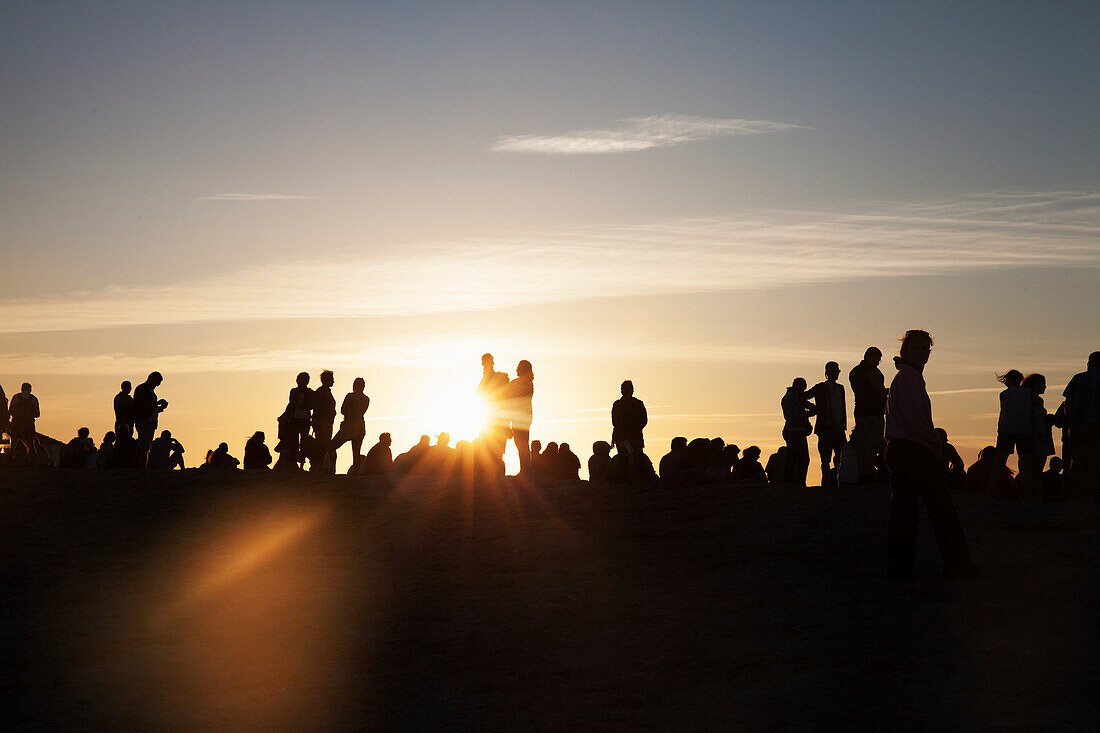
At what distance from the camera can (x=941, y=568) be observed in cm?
1094

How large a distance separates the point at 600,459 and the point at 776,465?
9.51 ft

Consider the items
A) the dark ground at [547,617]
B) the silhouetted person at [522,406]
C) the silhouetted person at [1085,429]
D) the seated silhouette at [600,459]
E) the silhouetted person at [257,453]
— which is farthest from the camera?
the silhouetted person at [257,453]

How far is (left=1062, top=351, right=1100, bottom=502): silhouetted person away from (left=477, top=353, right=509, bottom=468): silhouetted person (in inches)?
293

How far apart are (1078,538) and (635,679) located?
6000 mm

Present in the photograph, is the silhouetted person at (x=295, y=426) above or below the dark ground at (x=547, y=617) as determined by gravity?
above

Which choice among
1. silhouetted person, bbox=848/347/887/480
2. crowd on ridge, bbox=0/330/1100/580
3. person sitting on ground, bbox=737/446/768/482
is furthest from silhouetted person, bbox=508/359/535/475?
silhouetted person, bbox=848/347/887/480

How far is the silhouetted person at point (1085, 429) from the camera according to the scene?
13492 millimetres

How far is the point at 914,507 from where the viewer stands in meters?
9.98

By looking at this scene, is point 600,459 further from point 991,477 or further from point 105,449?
point 105,449

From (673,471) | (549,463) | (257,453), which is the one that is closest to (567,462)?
(549,463)

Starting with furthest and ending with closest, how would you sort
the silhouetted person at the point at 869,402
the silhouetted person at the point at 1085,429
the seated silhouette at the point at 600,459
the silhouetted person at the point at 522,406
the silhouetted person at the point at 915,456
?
the seated silhouette at the point at 600,459
the silhouetted person at the point at 522,406
the silhouetted person at the point at 869,402
the silhouetted person at the point at 1085,429
the silhouetted person at the point at 915,456

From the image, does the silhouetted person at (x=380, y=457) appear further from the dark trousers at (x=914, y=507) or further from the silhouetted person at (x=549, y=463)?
the dark trousers at (x=914, y=507)

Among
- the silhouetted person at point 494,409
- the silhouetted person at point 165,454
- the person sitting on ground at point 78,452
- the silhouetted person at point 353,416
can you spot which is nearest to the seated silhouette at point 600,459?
the silhouetted person at point 494,409

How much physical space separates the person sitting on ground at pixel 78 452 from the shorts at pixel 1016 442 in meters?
16.3
